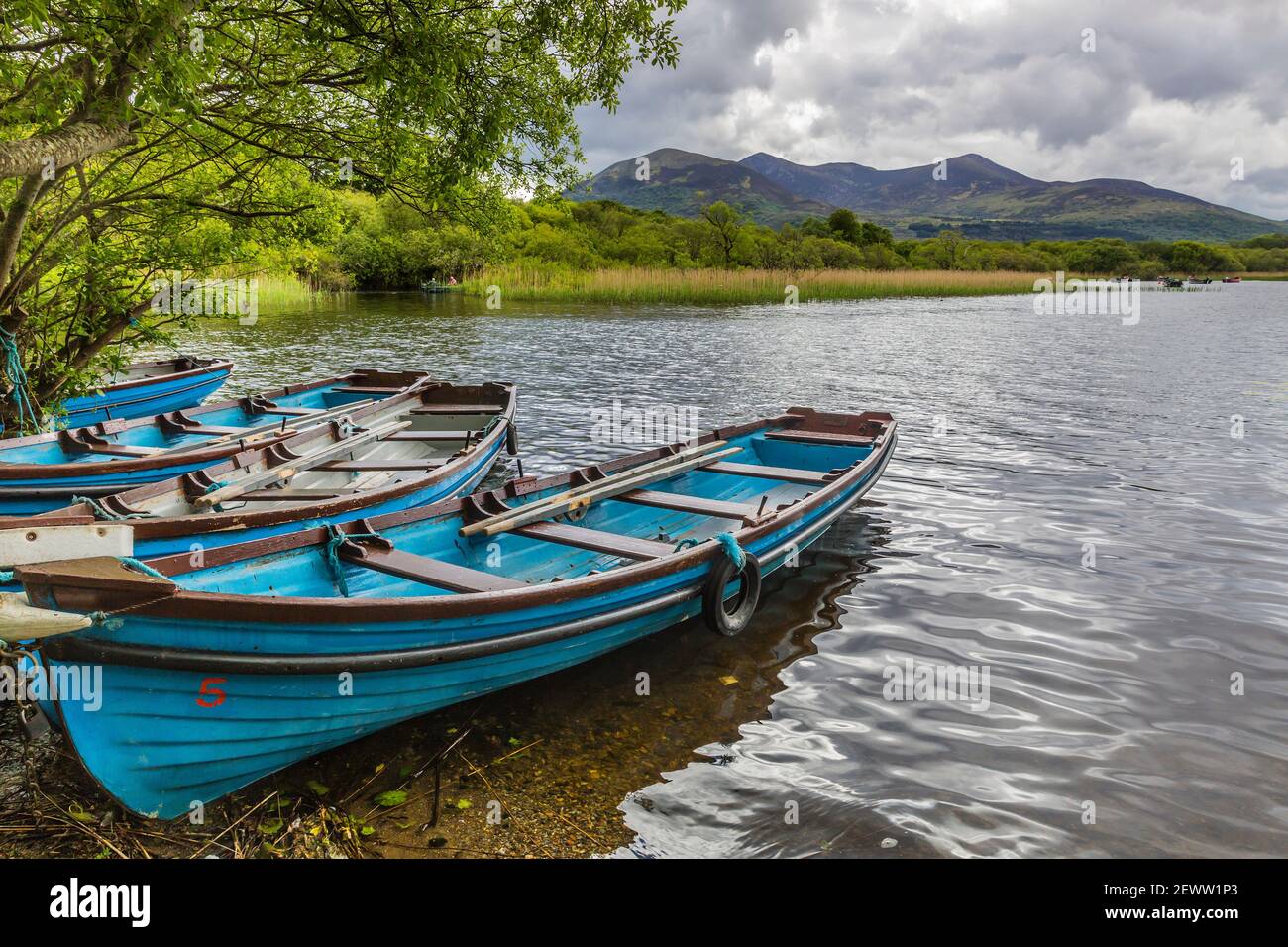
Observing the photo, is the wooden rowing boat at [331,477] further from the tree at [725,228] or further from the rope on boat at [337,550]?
the tree at [725,228]

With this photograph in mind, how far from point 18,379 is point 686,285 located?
4216 cm

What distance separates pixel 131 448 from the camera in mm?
9375

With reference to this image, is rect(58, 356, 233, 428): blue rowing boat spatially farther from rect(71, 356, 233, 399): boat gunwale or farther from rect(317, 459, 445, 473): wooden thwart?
rect(317, 459, 445, 473): wooden thwart

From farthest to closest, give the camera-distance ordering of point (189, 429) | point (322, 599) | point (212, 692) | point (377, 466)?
point (189, 429)
point (377, 466)
point (322, 599)
point (212, 692)

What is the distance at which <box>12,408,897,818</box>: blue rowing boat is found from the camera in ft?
12.4

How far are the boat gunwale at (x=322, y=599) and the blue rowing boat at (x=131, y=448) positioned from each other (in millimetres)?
3911

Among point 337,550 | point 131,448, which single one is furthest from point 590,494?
point 131,448

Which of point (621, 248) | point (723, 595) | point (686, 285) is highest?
point (621, 248)

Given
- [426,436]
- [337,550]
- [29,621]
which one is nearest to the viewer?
[29,621]

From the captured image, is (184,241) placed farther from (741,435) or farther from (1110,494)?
(1110,494)

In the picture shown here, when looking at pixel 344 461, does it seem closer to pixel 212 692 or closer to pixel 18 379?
pixel 18 379
